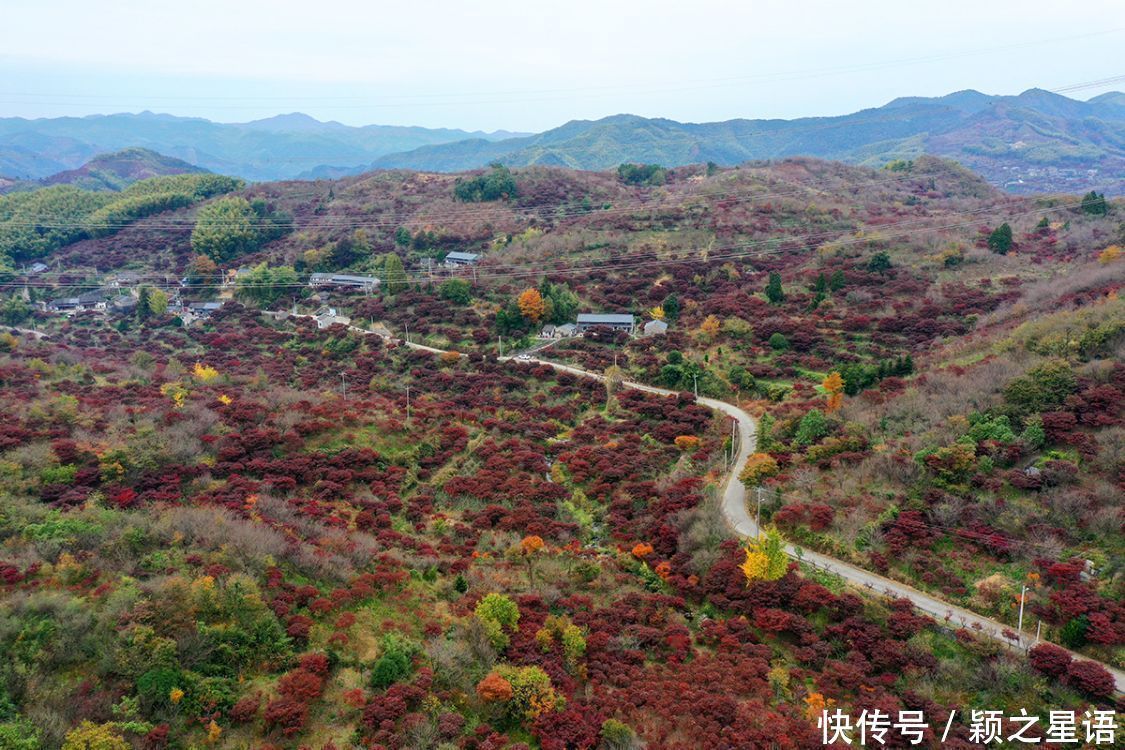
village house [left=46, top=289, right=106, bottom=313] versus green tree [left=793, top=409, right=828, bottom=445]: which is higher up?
village house [left=46, top=289, right=106, bottom=313]

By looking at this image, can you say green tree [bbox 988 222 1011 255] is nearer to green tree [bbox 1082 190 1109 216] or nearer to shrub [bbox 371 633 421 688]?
green tree [bbox 1082 190 1109 216]

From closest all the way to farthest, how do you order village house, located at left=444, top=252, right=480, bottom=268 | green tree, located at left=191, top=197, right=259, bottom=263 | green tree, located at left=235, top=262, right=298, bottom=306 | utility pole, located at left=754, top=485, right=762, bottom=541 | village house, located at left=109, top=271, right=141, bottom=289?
1. utility pole, located at left=754, top=485, right=762, bottom=541
2. green tree, located at left=235, top=262, right=298, bottom=306
3. village house, located at left=444, top=252, right=480, bottom=268
4. village house, located at left=109, top=271, right=141, bottom=289
5. green tree, located at left=191, top=197, right=259, bottom=263

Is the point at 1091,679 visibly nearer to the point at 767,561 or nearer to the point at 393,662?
the point at 767,561

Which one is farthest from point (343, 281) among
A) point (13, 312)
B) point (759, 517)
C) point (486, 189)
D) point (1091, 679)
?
point (1091, 679)

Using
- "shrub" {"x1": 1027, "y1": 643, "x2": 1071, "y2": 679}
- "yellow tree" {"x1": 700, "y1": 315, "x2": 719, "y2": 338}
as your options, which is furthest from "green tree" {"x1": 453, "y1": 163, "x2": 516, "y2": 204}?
"shrub" {"x1": 1027, "y1": 643, "x2": 1071, "y2": 679}

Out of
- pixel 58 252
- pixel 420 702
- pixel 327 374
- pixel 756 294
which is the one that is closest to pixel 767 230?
pixel 756 294

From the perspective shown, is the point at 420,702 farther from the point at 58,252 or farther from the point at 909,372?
the point at 58,252

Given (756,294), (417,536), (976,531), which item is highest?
(756,294)
